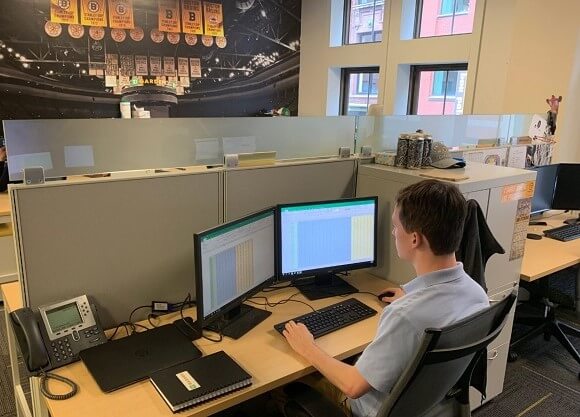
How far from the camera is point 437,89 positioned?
5.39 meters

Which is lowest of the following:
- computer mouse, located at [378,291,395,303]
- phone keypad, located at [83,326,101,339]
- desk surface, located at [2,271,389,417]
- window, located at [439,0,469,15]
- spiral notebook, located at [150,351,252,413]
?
desk surface, located at [2,271,389,417]

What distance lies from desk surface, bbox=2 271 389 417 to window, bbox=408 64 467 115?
12.1 ft

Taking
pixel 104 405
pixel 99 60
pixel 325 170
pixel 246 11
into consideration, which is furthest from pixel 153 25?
pixel 104 405

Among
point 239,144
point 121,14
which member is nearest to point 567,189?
point 239,144

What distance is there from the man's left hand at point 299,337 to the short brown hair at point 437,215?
55cm

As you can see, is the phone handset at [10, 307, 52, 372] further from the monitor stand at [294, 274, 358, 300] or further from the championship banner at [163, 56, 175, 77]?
the championship banner at [163, 56, 175, 77]

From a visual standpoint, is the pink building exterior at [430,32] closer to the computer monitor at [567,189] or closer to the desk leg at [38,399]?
the computer monitor at [567,189]

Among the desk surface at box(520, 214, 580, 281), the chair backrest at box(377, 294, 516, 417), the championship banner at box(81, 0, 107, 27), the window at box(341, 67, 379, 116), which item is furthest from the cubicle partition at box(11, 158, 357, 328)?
the window at box(341, 67, 379, 116)

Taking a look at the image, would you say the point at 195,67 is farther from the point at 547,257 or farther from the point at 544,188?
the point at 547,257

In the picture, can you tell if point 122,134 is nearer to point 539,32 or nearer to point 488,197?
point 488,197

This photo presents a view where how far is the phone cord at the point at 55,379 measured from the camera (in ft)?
4.47

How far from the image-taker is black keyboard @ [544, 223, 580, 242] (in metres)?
3.15

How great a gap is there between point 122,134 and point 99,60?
3.49 metres

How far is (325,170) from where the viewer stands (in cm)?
227
